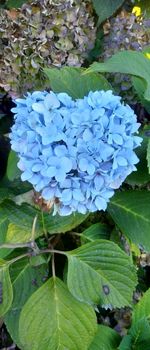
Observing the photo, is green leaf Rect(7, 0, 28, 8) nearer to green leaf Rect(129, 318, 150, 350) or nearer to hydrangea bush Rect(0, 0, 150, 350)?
hydrangea bush Rect(0, 0, 150, 350)

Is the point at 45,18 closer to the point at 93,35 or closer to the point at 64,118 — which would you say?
the point at 93,35

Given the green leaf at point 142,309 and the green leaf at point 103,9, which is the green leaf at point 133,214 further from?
the green leaf at point 103,9

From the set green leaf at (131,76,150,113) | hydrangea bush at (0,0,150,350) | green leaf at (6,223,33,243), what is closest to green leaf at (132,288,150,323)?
hydrangea bush at (0,0,150,350)

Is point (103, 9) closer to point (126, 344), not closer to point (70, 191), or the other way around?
point (70, 191)

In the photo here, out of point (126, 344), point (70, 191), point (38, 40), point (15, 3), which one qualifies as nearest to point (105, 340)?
point (126, 344)

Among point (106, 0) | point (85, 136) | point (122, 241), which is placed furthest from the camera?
point (106, 0)

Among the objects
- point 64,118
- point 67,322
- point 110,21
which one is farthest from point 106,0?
point 67,322

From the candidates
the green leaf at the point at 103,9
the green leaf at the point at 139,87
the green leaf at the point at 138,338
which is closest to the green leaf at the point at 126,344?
the green leaf at the point at 138,338
